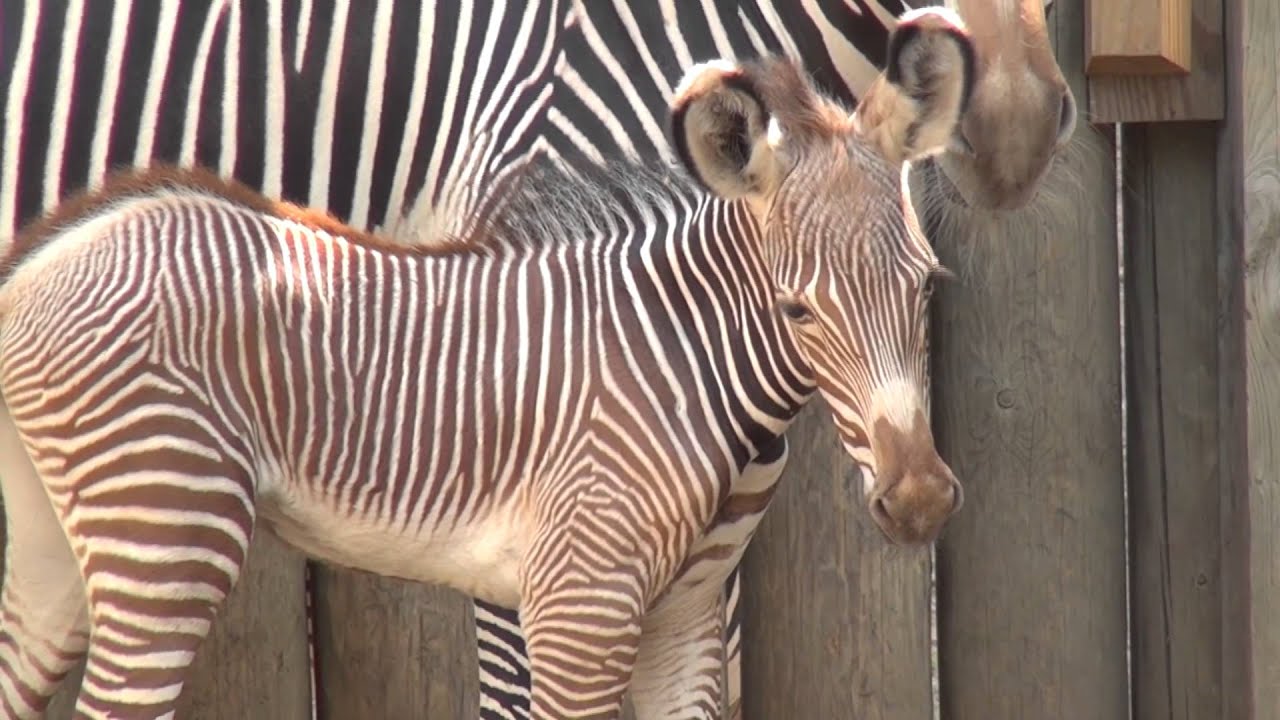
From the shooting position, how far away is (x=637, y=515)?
9.59 feet

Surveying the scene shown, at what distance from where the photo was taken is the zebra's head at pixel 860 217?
2.76 meters

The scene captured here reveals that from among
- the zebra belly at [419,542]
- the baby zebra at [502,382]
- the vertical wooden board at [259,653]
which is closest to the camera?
the baby zebra at [502,382]

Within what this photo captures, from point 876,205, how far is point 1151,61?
1216 millimetres

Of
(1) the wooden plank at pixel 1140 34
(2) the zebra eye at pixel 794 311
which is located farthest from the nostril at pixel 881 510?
(1) the wooden plank at pixel 1140 34

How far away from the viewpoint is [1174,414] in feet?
13.3

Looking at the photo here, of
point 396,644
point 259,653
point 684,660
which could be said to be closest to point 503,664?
point 684,660

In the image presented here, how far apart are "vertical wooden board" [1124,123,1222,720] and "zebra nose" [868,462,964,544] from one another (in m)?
1.46

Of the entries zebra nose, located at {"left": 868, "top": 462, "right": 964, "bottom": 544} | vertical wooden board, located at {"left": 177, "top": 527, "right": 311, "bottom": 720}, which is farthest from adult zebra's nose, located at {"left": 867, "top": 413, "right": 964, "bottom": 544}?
vertical wooden board, located at {"left": 177, "top": 527, "right": 311, "bottom": 720}

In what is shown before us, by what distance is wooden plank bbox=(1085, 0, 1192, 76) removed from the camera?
3689mm

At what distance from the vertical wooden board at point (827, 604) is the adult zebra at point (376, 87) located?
778 mm

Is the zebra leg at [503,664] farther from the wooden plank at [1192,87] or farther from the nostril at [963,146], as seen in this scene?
the wooden plank at [1192,87]

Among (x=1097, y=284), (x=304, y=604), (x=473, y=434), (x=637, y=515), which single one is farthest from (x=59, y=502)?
(x=1097, y=284)

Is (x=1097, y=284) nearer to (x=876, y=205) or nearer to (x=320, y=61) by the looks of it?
(x=876, y=205)

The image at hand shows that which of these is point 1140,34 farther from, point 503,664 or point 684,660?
point 503,664
